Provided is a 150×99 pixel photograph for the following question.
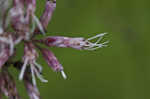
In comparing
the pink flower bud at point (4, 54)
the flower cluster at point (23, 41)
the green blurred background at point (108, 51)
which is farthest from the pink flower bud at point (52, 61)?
the green blurred background at point (108, 51)

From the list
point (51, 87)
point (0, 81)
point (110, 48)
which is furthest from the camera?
point (110, 48)

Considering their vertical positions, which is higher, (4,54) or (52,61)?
(4,54)

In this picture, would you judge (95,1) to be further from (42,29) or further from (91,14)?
(42,29)

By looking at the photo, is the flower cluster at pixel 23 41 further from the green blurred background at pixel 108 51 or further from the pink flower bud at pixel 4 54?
the green blurred background at pixel 108 51

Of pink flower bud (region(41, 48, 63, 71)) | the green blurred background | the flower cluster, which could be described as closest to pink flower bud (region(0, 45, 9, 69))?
the flower cluster

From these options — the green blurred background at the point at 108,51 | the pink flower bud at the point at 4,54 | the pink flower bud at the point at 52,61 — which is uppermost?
the pink flower bud at the point at 4,54

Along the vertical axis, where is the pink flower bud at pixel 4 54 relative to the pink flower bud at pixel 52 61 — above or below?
above

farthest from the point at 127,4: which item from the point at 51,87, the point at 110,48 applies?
the point at 51,87

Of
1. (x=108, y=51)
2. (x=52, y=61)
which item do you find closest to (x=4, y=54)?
(x=52, y=61)

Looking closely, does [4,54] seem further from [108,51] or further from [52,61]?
[108,51]
